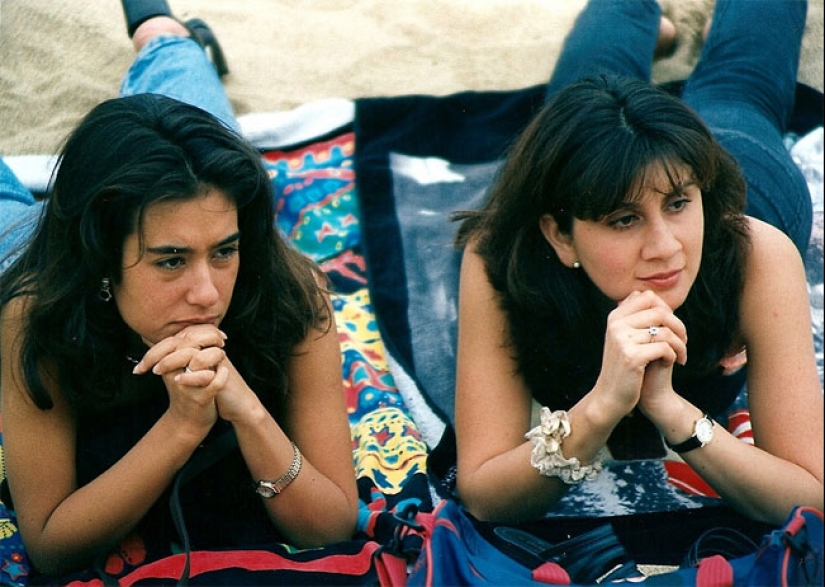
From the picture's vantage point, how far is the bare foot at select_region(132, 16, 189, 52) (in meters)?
3.44

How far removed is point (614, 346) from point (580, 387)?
1.37 feet

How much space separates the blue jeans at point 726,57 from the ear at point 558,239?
99 centimetres

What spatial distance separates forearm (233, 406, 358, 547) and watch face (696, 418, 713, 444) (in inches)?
26.0

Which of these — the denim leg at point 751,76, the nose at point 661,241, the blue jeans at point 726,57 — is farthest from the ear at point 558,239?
the blue jeans at point 726,57

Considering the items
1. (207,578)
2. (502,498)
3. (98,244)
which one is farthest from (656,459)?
(98,244)

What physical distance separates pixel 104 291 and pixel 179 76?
1.33 metres

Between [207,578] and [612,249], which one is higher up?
[612,249]

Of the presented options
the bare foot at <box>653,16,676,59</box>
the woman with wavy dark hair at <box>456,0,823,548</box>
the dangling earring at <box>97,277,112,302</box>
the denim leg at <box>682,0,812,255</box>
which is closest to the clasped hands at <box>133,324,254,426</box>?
the dangling earring at <box>97,277,112,302</box>

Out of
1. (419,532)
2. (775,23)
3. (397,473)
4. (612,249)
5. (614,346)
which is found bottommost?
(397,473)

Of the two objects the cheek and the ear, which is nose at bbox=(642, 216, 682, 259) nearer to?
the cheek

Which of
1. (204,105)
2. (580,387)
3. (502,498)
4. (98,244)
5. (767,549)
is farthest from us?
(204,105)

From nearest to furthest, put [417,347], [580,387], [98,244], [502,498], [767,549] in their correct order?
[767,549] < [98,244] < [502,498] < [580,387] < [417,347]

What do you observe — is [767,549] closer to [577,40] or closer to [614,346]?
[614,346]

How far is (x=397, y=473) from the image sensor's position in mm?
2537
